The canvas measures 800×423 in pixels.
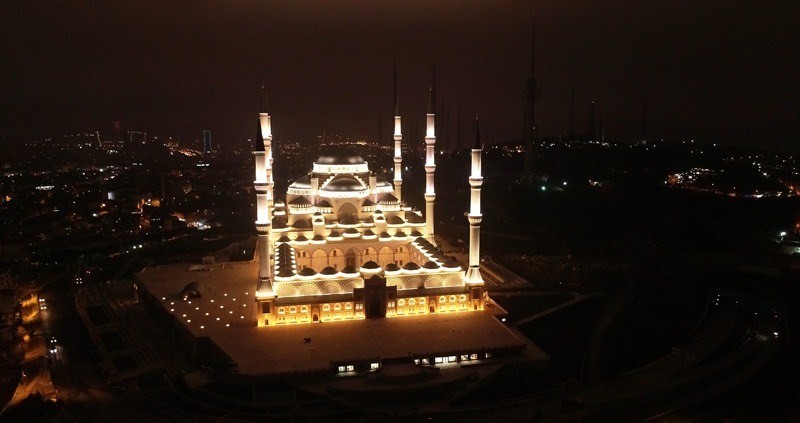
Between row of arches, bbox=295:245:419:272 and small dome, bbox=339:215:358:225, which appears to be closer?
row of arches, bbox=295:245:419:272

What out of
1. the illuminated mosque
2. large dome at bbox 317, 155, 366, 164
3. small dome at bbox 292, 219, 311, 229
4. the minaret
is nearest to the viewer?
the illuminated mosque

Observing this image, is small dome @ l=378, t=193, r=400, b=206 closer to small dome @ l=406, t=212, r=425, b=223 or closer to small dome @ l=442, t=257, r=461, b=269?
small dome @ l=406, t=212, r=425, b=223

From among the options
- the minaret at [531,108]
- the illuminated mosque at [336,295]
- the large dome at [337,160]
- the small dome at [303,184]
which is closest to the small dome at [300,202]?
the illuminated mosque at [336,295]

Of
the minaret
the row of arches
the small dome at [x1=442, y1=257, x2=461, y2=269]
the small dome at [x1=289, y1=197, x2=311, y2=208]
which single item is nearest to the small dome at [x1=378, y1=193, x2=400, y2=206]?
the row of arches

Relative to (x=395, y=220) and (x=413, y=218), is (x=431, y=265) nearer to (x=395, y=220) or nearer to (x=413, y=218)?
(x=395, y=220)

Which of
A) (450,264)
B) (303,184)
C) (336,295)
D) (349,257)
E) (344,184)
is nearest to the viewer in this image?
(336,295)

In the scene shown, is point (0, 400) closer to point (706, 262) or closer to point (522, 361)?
point (522, 361)

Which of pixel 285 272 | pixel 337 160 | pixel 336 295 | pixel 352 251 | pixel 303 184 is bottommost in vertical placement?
pixel 336 295

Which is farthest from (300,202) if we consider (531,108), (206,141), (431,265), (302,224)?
(206,141)

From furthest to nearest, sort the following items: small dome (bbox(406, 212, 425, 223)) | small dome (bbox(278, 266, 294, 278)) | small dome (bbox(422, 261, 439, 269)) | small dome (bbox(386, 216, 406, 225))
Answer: small dome (bbox(406, 212, 425, 223)) → small dome (bbox(386, 216, 406, 225)) → small dome (bbox(422, 261, 439, 269)) → small dome (bbox(278, 266, 294, 278))
